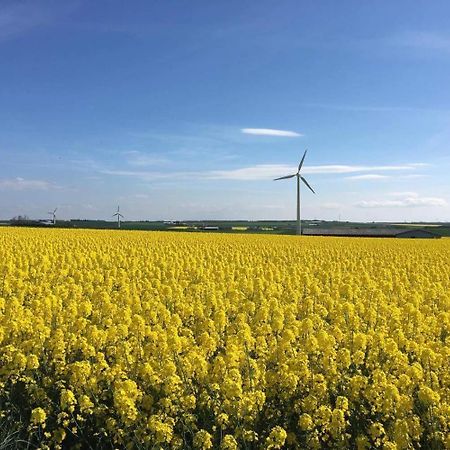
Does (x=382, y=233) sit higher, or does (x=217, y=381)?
(x=382, y=233)

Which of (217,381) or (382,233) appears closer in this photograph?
(217,381)

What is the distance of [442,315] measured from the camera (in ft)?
34.0

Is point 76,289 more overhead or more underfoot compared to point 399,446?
more overhead

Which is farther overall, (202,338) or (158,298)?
(158,298)

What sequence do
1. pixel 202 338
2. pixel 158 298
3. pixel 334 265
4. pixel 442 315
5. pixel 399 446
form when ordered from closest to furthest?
1. pixel 399 446
2. pixel 202 338
3. pixel 442 315
4. pixel 158 298
5. pixel 334 265

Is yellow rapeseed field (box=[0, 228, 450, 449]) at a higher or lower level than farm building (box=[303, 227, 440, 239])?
lower

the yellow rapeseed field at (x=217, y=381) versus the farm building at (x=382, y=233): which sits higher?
the farm building at (x=382, y=233)

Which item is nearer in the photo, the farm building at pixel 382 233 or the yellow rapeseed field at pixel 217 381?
the yellow rapeseed field at pixel 217 381

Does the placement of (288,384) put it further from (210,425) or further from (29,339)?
(29,339)

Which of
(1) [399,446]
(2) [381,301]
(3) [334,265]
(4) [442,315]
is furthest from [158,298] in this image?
(3) [334,265]

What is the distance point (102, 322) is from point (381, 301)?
20.3 ft

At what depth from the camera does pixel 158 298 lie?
11.4m

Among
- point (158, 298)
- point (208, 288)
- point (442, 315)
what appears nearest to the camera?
point (442, 315)

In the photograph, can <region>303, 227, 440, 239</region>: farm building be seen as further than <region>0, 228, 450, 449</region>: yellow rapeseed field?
Yes
